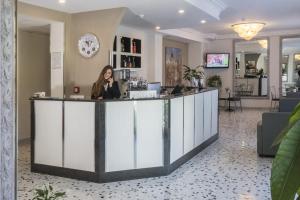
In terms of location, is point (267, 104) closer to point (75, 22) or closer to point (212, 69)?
point (212, 69)

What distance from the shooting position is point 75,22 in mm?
6895

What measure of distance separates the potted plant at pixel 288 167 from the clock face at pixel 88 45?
251 inches

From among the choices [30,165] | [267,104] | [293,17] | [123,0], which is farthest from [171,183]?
[267,104]

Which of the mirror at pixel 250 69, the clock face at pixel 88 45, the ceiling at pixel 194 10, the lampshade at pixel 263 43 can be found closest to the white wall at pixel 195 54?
the mirror at pixel 250 69

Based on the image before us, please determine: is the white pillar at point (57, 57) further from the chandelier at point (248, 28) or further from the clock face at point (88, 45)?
the chandelier at point (248, 28)

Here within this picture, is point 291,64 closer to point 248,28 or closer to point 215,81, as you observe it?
point 215,81

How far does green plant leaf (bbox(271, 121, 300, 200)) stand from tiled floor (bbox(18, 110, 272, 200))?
11.8 feet

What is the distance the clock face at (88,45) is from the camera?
6.69 metres

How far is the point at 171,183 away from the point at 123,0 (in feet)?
10.7

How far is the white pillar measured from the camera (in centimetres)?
680

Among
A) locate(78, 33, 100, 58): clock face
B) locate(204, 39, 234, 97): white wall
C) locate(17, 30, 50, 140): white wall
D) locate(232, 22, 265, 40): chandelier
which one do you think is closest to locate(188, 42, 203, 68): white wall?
locate(204, 39, 234, 97): white wall

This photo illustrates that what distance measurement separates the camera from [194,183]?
4.52 meters

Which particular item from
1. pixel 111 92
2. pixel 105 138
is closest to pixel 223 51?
pixel 111 92

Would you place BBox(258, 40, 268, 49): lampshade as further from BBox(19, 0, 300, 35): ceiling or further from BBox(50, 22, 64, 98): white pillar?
BBox(50, 22, 64, 98): white pillar
